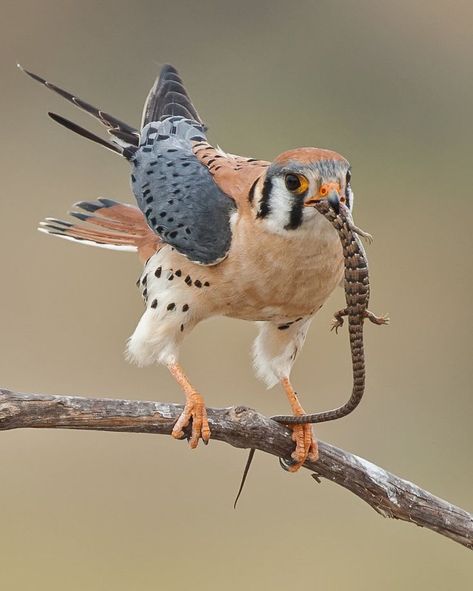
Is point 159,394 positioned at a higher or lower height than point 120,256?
lower

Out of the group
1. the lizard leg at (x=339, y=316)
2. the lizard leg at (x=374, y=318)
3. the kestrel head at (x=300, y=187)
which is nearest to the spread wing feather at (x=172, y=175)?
the kestrel head at (x=300, y=187)

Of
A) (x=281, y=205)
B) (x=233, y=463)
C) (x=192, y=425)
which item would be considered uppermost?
(x=281, y=205)

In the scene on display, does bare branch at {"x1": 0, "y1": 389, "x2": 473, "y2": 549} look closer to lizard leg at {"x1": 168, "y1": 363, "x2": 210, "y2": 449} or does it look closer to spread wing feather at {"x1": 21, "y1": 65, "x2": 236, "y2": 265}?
lizard leg at {"x1": 168, "y1": 363, "x2": 210, "y2": 449}

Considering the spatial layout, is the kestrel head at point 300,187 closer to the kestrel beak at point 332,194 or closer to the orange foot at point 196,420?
the kestrel beak at point 332,194

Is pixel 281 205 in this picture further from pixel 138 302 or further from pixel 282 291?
pixel 138 302

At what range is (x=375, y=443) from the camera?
6.30 meters

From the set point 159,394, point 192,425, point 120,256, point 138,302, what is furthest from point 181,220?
point 120,256

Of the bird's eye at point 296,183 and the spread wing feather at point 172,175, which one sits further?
the spread wing feather at point 172,175

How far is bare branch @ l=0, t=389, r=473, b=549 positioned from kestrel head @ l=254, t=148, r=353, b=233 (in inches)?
19.4

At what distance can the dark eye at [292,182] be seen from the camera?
302 centimetres

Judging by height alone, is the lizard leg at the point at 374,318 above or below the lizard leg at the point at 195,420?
above

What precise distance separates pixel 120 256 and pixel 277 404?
186 centimetres

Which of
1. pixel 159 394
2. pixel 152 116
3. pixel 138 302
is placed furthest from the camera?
pixel 138 302

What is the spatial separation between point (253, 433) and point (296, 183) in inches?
24.5
